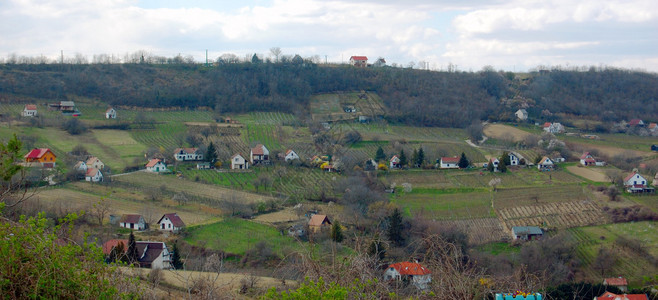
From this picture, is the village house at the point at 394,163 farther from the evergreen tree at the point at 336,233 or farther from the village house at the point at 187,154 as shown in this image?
the evergreen tree at the point at 336,233

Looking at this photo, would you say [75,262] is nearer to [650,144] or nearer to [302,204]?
[302,204]

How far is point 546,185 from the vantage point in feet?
94.8

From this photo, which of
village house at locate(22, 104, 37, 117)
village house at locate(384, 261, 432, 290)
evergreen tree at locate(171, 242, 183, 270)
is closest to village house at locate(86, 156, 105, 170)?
village house at locate(22, 104, 37, 117)

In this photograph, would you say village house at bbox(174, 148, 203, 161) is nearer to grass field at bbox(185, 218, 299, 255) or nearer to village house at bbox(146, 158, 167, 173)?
village house at bbox(146, 158, 167, 173)

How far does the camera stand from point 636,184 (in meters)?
28.1

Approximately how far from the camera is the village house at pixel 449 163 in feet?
105

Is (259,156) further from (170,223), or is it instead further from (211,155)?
(170,223)

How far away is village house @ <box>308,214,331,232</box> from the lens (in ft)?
71.5

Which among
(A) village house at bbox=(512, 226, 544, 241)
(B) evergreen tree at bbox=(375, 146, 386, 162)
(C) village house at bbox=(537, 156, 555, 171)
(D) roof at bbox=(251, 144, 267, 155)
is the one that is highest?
(D) roof at bbox=(251, 144, 267, 155)

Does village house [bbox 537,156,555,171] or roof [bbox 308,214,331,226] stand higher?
village house [bbox 537,156,555,171]

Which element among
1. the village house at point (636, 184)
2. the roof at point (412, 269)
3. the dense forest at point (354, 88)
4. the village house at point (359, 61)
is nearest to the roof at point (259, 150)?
the dense forest at point (354, 88)

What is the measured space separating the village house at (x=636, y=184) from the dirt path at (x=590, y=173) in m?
1.68

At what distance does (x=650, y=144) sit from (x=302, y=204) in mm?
27478

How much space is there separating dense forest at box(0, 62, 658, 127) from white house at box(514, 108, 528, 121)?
0.74m
